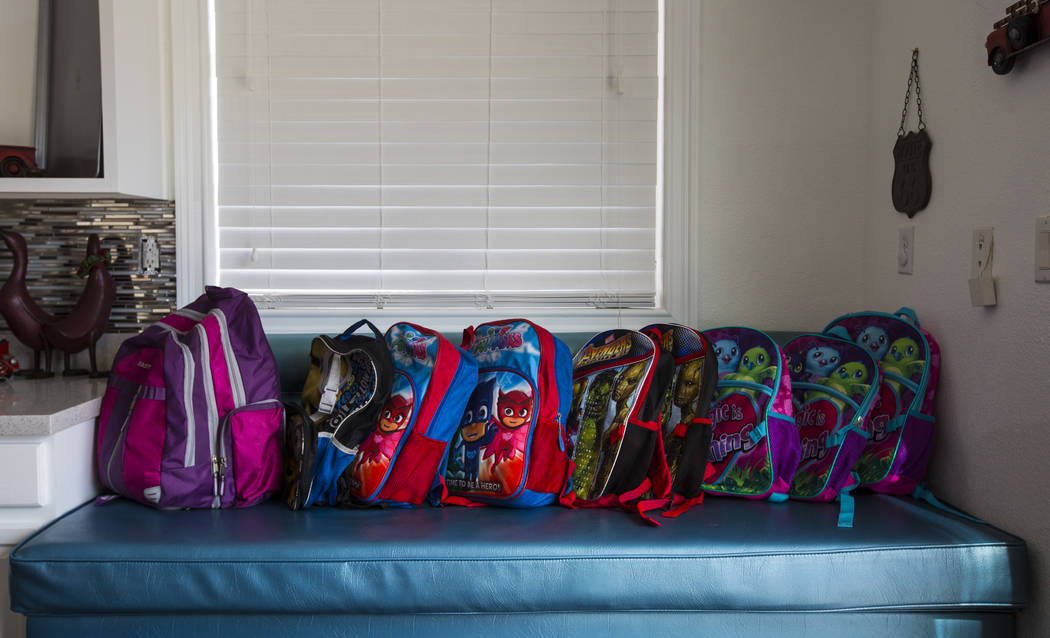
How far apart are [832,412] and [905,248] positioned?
539 mm

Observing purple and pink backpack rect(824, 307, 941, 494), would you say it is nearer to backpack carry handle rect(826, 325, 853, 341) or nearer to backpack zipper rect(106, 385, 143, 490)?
backpack carry handle rect(826, 325, 853, 341)

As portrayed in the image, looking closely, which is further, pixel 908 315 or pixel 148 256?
pixel 148 256

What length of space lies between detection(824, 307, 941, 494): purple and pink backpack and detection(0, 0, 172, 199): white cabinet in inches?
77.4

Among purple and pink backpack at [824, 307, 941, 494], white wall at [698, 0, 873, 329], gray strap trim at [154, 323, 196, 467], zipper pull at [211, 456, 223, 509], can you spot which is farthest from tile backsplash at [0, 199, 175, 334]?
purple and pink backpack at [824, 307, 941, 494]

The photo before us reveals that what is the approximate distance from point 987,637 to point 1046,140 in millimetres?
988

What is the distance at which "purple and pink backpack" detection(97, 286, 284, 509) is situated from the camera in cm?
177

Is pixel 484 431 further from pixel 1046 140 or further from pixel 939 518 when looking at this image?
pixel 1046 140

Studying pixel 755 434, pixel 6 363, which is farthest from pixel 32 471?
pixel 755 434

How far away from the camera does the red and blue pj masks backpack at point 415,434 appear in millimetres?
1813

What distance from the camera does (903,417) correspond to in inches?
74.1

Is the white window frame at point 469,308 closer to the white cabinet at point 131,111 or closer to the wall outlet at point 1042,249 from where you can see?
the white cabinet at point 131,111

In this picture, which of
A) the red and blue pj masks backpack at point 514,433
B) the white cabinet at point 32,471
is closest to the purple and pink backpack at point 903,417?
the red and blue pj masks backpack at point 514,433

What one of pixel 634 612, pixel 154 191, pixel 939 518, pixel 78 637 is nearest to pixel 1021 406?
pixel 939 518

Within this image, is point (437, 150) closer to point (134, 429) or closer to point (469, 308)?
point (469, 308)
